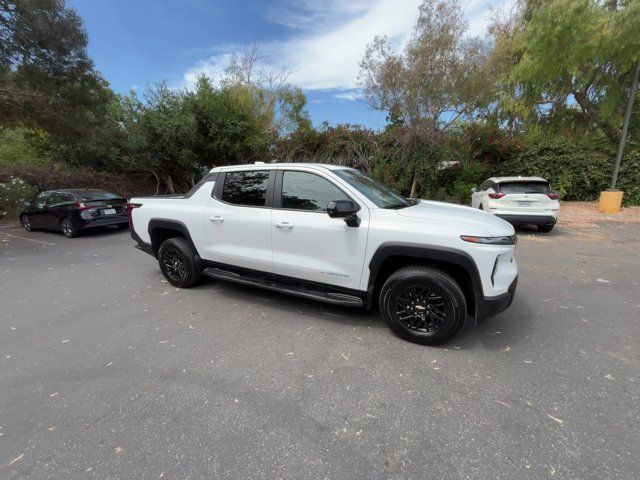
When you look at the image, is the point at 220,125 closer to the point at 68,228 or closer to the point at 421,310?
the point at 68,228

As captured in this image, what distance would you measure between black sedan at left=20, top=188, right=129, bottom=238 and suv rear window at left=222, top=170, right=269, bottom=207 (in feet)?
21.0

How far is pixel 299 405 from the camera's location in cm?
236

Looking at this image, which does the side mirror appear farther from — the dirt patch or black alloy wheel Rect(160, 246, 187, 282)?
the dirt patch

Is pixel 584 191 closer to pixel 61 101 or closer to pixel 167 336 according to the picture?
pixel 167 336

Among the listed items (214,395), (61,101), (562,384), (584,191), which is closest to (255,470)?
(214,395)

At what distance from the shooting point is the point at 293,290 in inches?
143

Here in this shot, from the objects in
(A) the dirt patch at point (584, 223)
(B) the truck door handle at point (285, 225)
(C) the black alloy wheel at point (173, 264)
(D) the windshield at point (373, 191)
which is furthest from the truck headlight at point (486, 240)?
(A) the dirt patch at point (584, 223)

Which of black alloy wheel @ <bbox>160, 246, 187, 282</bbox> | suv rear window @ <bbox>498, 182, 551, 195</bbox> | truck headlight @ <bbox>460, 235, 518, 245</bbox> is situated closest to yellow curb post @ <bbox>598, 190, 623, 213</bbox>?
suv rear window @ <bbox>498, 182, 551, 195</bbox>

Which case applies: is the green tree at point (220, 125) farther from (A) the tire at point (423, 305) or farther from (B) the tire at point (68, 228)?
(A) the tire at point (423, 305)

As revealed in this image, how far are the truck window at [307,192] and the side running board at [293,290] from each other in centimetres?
92

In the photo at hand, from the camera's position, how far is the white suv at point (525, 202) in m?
8.06

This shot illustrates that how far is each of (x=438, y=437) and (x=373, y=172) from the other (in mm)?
13524

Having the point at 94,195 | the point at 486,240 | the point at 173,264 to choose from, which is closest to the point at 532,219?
the point at 486,240

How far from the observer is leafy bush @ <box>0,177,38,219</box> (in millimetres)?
11703
